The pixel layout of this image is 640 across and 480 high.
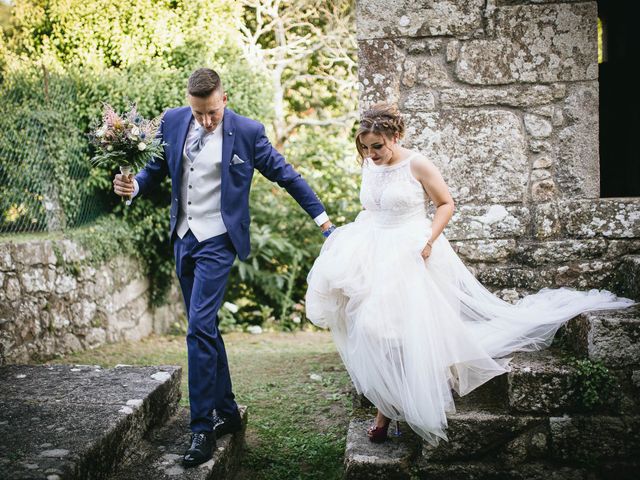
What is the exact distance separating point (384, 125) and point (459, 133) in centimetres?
87

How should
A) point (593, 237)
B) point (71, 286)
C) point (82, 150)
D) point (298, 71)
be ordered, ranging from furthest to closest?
1. point (298, 71)
2. point (82, 150)
3. point (71, 286)
4. point (593, 237)

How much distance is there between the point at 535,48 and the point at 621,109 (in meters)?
2.25

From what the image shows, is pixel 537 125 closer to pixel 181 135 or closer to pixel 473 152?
pixel 473 152

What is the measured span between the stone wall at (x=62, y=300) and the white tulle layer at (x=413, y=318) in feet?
8.51

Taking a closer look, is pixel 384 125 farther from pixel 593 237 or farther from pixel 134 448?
pixel 134 448

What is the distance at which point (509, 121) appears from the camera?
3922 millimetres

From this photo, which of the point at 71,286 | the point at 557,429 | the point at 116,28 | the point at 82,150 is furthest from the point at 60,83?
the point at 557,429

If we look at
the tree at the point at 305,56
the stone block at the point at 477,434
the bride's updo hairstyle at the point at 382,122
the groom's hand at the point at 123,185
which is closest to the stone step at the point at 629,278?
the stone block at the point at 477,434

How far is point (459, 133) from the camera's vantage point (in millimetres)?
3959

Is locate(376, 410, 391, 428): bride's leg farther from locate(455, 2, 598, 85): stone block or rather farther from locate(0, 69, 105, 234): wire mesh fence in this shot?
locate(0, 69, 105, 234): wire mesh fence

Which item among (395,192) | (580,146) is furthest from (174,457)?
(580,146)

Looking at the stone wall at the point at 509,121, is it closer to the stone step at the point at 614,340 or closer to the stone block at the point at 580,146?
the stone block at the point at 580,146

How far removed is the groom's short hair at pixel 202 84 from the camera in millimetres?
3162

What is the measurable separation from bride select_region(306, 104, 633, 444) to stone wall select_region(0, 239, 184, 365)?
8.50ft
